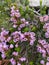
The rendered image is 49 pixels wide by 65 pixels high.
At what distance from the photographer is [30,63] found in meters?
2.06

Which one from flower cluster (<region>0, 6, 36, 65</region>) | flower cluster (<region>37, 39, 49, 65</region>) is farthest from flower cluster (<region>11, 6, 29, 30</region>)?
flower cluster (<region>37, 39, 49, 65</region>)

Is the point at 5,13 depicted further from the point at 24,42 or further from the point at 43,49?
the point at 43,49

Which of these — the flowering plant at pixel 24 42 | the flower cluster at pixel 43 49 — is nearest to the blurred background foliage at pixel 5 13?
the flowering plant at pixel 24 42

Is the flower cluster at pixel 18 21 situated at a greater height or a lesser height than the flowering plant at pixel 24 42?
greater

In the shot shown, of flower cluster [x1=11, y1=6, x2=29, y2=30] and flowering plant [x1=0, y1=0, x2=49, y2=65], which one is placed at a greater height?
flower cluster [x1=11, y1=6, x2=29, y2=30]

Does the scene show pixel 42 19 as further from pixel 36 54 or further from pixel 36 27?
pixel 36 54

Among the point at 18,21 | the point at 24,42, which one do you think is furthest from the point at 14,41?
the point at 18,21

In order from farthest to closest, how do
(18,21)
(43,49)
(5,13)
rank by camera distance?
(5,13), (18,21), (43,49)

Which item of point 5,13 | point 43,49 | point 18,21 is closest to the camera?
point 43,49

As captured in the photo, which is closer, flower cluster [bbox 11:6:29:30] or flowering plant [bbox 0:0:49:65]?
flowering plant [bbox 0:0:49:65]

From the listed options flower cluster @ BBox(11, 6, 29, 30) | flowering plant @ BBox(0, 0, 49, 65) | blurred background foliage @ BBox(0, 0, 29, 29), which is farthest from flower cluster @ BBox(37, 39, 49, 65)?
blurred background foliage @ BBox(0, 0, 29, 29)

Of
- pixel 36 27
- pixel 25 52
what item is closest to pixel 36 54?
pixel 25 52

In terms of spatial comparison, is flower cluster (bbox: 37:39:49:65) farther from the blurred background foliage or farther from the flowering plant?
the blurred background foliage

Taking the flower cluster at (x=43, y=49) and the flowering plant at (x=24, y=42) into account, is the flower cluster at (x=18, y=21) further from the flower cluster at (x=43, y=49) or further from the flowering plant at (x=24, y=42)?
the flower cluster at (x=43, y=49)
